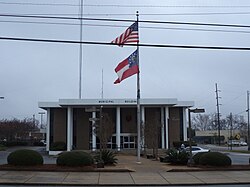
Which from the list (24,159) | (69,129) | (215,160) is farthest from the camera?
(69,129)

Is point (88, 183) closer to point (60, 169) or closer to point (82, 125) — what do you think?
point (60, 169)

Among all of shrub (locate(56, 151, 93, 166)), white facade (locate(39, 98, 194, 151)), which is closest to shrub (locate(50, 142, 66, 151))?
white facade (locate(39, 98, 194, 151))

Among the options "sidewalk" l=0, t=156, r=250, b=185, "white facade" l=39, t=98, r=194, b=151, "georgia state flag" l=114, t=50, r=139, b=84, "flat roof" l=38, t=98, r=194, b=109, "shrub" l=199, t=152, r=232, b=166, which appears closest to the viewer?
"sidewalk" l=0, t=156, r=250, b=185

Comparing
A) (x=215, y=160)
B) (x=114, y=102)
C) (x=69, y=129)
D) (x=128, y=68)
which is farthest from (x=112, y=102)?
(x=215, y=160)

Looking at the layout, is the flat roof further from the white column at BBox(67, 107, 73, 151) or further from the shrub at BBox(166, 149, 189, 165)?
the shrub at BBox(166, 149, 189, 165)

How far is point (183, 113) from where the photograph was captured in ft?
213

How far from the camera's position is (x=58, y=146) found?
5738 centimetres

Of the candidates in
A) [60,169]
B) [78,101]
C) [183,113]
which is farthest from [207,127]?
[60,169]

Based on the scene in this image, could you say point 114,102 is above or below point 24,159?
above

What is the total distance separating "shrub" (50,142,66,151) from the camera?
5660 cm

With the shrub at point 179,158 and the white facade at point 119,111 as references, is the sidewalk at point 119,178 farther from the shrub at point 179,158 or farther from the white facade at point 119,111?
the white facade at point 119,111

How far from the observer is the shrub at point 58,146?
56.6 metres

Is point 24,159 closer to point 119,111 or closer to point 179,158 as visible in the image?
point 179,158

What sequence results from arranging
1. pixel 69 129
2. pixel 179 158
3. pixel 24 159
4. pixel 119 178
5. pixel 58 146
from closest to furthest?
pixel 119 178
pixel 24 159
pixel 179 158
pixel 58 146
pixel 69 129
